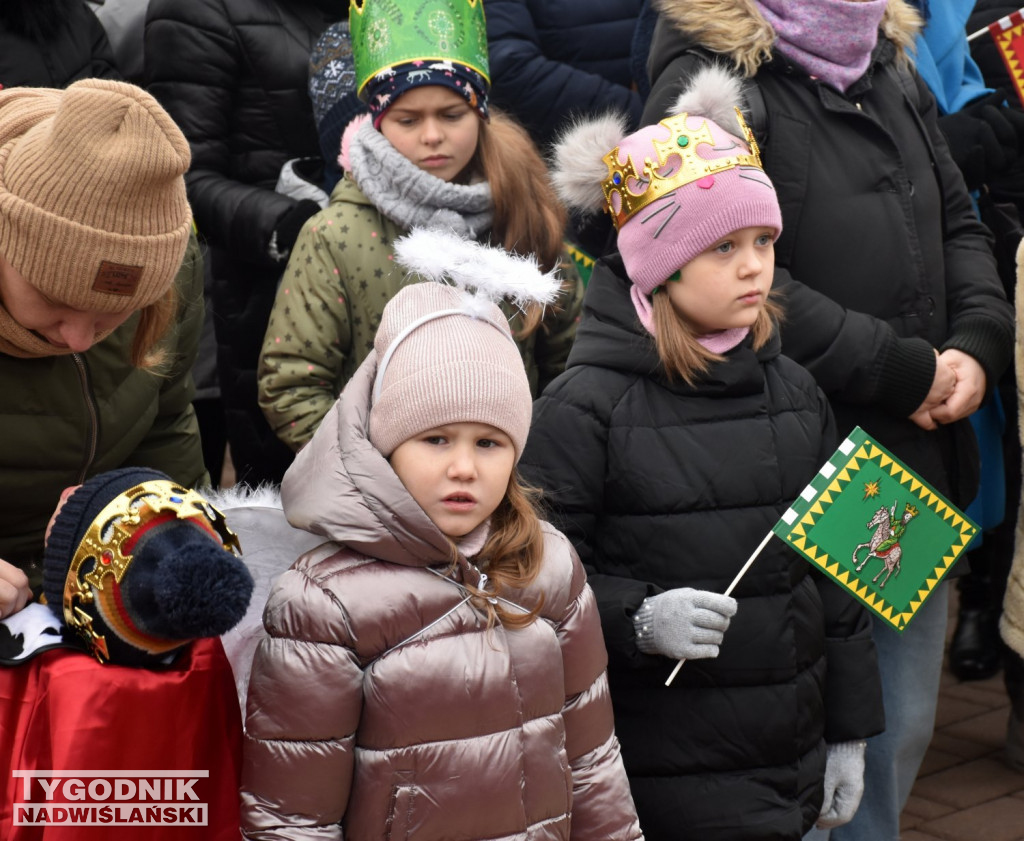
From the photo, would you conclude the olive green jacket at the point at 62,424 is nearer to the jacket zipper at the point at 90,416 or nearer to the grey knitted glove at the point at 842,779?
the jacket zipper at the point at 90,416

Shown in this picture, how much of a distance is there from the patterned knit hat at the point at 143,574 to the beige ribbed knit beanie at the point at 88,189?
376 mm

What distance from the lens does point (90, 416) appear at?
2602 mm

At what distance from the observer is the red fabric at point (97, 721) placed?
203 cm

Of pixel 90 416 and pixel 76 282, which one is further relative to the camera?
pixel 90 416

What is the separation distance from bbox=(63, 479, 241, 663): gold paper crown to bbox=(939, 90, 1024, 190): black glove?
2.84 meters

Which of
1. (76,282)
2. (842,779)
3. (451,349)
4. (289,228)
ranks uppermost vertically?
(76,282)

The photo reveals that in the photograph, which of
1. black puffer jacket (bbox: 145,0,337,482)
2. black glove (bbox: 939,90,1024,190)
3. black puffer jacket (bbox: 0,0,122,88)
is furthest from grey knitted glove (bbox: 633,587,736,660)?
black puffer jacket (bbox: 0,0,122,88)

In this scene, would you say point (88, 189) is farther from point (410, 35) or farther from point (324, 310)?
point (410, 35)

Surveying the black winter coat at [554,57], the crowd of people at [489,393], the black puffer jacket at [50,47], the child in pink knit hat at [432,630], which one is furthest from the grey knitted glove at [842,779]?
the black puffer jacket at [50,47]

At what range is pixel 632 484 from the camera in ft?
9.57

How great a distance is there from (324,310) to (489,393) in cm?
127

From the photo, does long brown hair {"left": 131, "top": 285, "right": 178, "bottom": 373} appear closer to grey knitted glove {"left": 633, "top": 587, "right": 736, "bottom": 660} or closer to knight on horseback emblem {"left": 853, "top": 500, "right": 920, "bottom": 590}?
grey knitted glove {"left": 633, "top": 587, "right": 736, "bottom": 660}

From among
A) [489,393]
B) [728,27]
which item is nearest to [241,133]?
[728,27]

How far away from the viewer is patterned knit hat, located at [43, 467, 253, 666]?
6.57 ft
